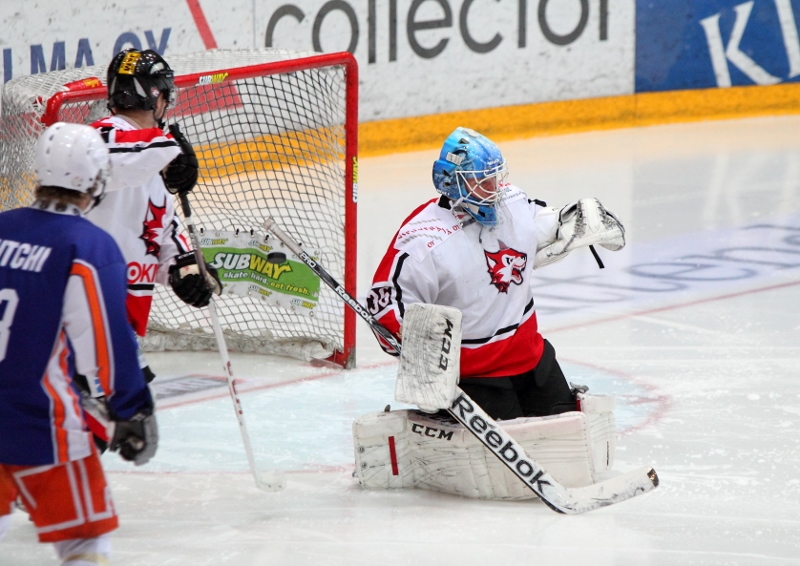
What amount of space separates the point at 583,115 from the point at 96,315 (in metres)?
6.93

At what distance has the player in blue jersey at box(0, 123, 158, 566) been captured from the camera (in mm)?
2014

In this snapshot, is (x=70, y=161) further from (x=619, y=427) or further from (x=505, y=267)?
Result: (x=619, y=427)

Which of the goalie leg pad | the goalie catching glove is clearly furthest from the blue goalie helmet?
the goalie leg pad

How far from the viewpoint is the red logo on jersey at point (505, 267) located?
10.5 ft

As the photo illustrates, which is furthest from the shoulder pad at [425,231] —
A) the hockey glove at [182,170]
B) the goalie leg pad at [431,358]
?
the hockey glove at [182,170]

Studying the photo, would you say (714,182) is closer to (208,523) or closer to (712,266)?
(712,266)

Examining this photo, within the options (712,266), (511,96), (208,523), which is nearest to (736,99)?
(511,96)

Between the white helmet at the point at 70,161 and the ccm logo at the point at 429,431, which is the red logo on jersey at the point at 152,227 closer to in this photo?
the ccm logo at the point at 429,431

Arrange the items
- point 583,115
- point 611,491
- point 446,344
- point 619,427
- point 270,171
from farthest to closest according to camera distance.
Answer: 1. point 583,115
2. point 270,171
3. point 619,427
4. point 611,491
5. point 446,344

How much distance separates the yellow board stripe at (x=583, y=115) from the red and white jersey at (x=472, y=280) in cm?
458

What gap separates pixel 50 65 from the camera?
20.7ft

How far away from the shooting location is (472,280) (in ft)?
10.4

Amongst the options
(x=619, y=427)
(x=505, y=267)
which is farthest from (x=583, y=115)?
(x=505, y=267)

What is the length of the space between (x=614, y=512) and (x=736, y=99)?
258 inches
